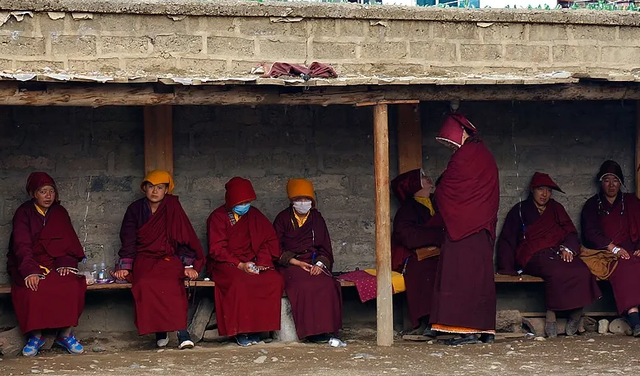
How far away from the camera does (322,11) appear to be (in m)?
10.7

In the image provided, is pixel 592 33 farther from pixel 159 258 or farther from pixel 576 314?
pixel 159 258

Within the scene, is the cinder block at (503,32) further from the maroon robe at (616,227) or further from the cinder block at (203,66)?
the cinder block at (203,66)

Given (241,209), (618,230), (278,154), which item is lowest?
(618,230)

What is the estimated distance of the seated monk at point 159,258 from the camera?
10.0 metres

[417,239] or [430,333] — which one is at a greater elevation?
[417,239]

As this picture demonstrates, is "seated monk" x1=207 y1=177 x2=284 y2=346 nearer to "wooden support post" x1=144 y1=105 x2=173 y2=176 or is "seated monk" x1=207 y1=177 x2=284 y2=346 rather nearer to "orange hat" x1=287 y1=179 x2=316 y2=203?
"orange hat" x1=287 y1=179 x2=316 y2=203

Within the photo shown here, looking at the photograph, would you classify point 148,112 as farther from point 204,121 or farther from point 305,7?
point 305,7

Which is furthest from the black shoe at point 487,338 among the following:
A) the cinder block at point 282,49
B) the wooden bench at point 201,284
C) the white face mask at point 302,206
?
the cinder block at point 282,49

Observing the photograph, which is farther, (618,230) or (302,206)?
(618,230)

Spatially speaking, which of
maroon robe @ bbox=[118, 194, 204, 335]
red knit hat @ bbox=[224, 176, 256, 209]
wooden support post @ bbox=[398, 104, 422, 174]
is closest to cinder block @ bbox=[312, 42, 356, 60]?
wooden support post @ bbox=[398, 104, 422, 174]

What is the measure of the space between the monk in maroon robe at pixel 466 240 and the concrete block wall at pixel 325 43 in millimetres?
1109

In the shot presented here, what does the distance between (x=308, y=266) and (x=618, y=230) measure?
291 centimetres

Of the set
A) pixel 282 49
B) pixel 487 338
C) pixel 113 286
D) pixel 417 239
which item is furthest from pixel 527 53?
pixel 113 286

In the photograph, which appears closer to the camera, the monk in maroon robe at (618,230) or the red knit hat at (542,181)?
the monk in maroon robe at (618,230)
